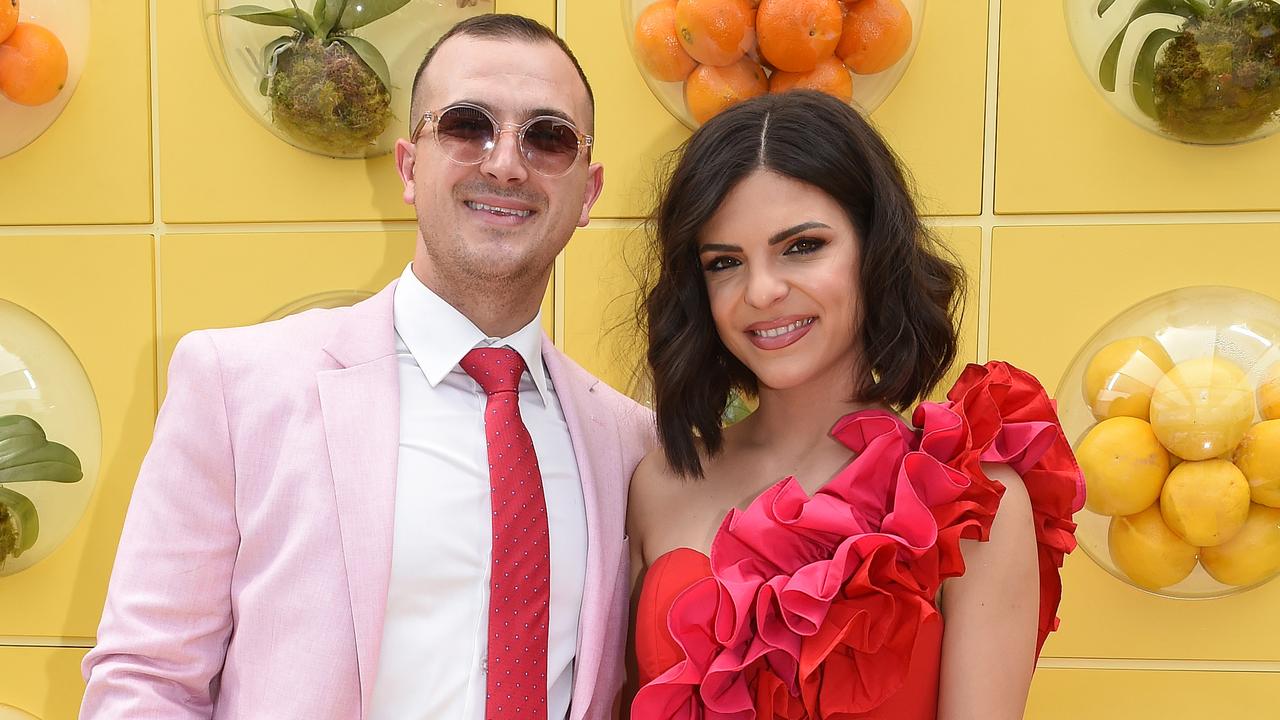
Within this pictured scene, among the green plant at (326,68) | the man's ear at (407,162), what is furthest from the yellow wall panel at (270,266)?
the man's ear at (407,162)

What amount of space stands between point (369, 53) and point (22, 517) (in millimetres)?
1021

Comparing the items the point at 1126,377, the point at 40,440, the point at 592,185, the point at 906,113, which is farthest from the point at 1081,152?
the point at 40,440

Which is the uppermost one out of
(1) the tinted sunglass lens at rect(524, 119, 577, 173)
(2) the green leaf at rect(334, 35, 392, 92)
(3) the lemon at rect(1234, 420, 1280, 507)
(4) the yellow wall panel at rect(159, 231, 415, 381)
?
(2) the green leaf at rect(334, 35, 392, 92)

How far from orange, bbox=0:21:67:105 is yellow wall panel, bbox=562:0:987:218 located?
89 centimetres

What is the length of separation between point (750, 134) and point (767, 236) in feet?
0.50

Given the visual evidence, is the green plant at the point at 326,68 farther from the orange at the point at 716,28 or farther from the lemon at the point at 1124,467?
the lemon at the point at 1124,467

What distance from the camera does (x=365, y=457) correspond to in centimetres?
135

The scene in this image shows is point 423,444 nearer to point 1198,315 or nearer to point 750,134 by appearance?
point 750,134

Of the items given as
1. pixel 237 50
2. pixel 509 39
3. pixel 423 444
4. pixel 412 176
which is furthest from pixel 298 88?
pixel 423 444

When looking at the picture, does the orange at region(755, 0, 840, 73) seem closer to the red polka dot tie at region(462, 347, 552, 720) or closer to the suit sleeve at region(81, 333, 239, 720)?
the red polka dot tie at region(462, 347, 552, 720)

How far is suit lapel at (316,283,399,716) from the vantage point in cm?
129

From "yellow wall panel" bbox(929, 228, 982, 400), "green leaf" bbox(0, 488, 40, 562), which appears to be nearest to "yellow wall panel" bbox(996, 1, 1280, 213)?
"yellow wall panel" bbox(929, 228, 982, 400)

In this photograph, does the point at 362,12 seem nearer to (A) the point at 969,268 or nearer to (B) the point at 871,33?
(B) the point at 871,33

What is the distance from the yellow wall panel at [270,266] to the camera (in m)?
1.96
